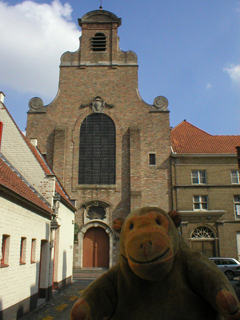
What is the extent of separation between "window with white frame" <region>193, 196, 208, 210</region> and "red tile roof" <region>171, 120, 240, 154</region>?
373 cm

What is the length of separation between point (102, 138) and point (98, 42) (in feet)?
29.3

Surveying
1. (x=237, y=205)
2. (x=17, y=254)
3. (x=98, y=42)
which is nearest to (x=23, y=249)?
(x=17, y=254)

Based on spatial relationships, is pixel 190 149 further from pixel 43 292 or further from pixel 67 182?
pixel 43 292

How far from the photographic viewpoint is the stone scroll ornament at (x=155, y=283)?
307 centimetres

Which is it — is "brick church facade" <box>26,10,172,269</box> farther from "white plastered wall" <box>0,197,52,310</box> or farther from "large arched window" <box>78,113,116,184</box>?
"white plastered wall" <box>0,197,52,310</box>

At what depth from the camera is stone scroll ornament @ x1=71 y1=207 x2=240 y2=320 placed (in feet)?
10.1

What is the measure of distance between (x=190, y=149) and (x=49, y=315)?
1986cm

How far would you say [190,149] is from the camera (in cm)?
2712

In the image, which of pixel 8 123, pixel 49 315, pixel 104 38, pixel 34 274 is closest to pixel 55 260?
pixel 34 274

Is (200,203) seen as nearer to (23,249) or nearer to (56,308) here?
Result: (56,308)

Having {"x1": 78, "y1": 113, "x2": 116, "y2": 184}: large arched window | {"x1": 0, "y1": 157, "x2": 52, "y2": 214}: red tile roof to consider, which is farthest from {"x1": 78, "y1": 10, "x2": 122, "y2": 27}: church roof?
{"x1": 0, "y1": 157, "x2": 52, "y2": 214}: red tile roof

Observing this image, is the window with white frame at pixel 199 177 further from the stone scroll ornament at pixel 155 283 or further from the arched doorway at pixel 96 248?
the stone scroll ornament at pixel 155 283

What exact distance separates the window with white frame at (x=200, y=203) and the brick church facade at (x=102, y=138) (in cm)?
208

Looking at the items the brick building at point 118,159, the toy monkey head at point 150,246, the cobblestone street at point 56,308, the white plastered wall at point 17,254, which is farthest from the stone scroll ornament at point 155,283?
the brick building at point 118,159
